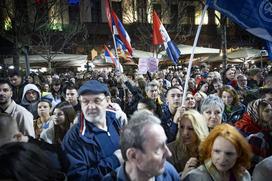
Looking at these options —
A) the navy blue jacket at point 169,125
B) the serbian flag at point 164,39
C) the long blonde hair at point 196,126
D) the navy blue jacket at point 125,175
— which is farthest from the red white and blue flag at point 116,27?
the navy blue jacket at point 125,175

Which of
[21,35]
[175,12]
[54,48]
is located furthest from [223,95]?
[175,12]

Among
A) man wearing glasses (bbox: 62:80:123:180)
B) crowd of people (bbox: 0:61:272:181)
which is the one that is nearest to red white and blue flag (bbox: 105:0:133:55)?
crowd of people (bbox: 0:61:272:181)

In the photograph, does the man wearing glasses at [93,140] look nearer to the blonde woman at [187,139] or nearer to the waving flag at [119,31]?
the blonde woman at [187,139]

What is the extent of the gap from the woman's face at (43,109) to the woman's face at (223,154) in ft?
11.4

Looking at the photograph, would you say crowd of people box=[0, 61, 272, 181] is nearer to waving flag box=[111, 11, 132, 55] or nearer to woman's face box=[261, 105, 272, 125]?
woman's face box=[261, 105, 272, 125]

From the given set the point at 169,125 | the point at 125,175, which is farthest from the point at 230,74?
the point at 125,175

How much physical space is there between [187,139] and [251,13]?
190 cm

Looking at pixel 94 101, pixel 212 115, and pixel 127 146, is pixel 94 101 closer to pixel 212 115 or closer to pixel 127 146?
pixel 127 146

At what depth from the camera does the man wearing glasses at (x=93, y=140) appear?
9.64ft

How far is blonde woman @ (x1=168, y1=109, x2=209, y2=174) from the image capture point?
3730mm

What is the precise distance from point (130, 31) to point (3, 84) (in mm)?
32291

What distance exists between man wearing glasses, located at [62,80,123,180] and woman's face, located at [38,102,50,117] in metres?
2.52

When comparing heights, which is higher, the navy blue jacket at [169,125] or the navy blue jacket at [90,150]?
the navy blue jacket at [90,150]

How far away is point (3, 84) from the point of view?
196 inches
